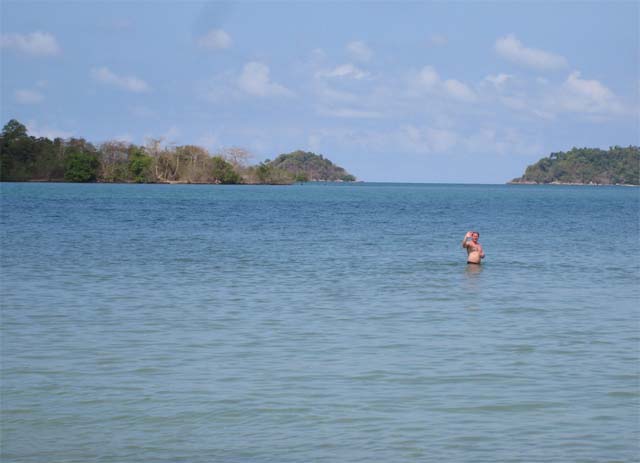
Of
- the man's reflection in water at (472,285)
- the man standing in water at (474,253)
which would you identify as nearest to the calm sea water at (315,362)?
the man's reflection in water at (472,285)

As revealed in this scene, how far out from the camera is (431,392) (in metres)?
10.6

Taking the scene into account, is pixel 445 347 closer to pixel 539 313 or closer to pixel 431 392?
pixel 431 392

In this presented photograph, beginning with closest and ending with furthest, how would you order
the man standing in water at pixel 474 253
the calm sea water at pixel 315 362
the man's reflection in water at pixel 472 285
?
1. the calm sea water at pixel 315 362
2. the man's reflection in water at pixel 472 285
3. the man standing in water at pixel 474 253

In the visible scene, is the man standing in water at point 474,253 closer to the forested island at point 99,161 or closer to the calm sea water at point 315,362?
the calm sea water at point 315,362

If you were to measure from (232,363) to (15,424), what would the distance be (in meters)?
3.36

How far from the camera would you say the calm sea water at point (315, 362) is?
8.83 m

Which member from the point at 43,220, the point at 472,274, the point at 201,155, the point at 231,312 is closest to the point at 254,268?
the point at 472,274

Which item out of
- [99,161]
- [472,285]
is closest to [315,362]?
[472,285]

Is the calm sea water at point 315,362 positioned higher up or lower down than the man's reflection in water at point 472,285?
lower down

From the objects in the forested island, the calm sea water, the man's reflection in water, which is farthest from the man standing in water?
the forested island

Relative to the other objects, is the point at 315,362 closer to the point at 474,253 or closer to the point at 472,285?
the point at 472,285

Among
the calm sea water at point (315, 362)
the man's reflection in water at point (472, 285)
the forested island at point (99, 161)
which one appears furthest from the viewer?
the forested island at point (99, 161)

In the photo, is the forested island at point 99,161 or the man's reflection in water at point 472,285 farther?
the forested island at point 99,161

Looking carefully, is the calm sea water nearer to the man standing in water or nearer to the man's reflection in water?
the man's reflection in water
